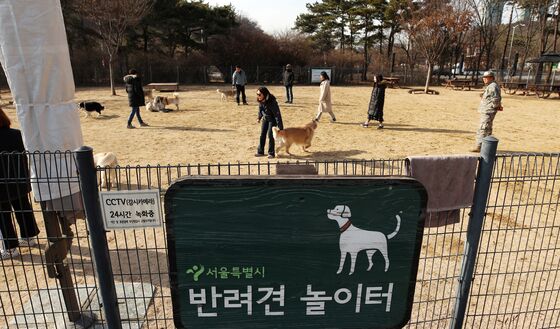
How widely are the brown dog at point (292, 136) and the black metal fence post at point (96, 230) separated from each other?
224 inches

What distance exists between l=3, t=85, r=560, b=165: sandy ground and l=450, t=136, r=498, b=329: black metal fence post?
590 cm

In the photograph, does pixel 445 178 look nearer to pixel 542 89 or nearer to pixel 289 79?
pixel 289 79

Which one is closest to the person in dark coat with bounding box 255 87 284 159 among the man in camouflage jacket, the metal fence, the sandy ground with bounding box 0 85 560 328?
the sandy ground with bounding box 0 85 560 328

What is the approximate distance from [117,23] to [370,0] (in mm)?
26482

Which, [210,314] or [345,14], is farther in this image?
[345,14]

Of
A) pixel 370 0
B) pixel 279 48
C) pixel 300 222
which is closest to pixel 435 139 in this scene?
pixel 300 222

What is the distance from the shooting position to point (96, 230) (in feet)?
7.14

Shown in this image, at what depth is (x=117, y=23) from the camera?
64.4ft

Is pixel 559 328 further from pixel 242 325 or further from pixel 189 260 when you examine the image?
pixel 189 260

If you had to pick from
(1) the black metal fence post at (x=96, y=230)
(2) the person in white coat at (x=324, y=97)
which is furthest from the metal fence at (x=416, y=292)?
(2) the person in white coat at (x=324, y=97)

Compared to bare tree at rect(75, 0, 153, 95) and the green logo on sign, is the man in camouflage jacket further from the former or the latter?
bare tree at rect(75, 0, 153, 95)

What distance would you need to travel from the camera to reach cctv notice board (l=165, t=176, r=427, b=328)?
2.05 metres

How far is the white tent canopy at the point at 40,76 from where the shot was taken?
8.18 ft

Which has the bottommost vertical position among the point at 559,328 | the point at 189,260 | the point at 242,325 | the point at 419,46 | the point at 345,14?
the point at 559,328
